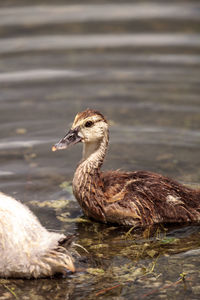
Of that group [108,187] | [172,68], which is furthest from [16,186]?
[172,68]

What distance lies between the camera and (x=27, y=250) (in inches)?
219

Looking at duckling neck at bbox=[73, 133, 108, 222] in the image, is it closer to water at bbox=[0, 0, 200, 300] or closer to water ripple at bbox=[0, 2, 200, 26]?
water at bbox=[0, 0, 200, 300]

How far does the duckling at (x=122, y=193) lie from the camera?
6.92 metres

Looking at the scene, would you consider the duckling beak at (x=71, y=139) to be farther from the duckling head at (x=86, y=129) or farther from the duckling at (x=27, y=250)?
the duckling at (x=27, y=250)

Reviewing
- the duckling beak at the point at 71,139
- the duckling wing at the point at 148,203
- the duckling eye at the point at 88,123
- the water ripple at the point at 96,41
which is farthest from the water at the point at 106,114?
the duckling eye at the point at 88,123

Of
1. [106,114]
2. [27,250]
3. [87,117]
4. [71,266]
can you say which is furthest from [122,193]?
[106,114]

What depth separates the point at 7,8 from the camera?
12.8 metres

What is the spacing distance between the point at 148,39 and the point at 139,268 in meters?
6.75

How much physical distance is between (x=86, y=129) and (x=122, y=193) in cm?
90

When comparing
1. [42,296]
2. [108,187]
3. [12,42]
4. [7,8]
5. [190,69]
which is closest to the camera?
[42,296]

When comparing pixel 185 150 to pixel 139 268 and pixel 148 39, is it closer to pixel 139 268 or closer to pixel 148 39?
pixel 139 268

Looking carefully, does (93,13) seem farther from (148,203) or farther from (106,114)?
(148,203)

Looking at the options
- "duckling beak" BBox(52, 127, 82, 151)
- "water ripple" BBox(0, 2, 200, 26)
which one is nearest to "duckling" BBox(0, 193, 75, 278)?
"duckling beak" BBox(52, 127, 82, 151)

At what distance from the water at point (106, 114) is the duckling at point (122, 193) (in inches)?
6.5
